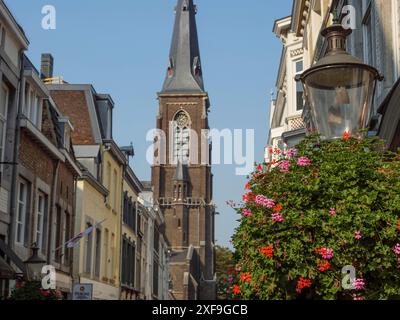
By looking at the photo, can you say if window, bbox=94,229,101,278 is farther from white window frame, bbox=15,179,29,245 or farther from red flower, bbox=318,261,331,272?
red flower, bbox=318,261,331,272

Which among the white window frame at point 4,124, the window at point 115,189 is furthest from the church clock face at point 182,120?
the white window frame at point 4,124

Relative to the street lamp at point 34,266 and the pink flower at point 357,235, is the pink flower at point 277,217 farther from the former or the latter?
the street lamp at point 34,266

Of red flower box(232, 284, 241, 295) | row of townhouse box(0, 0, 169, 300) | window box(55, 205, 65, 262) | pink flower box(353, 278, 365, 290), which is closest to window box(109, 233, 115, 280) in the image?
row of townhouse box(0, 0, 169, 300)

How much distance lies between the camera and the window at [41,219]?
68.3ft

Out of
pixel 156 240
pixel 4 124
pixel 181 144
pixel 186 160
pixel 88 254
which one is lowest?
pixel 88 254

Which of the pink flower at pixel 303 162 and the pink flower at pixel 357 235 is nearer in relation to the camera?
the pink flower at pixel 357 235

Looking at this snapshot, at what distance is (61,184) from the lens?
76.1 feet

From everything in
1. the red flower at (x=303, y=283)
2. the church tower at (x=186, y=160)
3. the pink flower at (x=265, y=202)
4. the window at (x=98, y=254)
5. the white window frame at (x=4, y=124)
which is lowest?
the red flower at (x=303, y=283)

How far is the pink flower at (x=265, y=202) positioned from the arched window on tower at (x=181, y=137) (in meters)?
97.3

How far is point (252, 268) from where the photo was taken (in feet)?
21.9

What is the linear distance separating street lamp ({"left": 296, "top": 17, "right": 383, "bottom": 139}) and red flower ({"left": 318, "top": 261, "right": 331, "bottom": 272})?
189cm

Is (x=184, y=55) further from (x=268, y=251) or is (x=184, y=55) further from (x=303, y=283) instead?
(x=303, y=283)

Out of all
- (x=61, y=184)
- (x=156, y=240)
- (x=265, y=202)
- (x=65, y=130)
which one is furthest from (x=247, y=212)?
(x=156, y=240)

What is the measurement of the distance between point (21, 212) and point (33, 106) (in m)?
3.16
